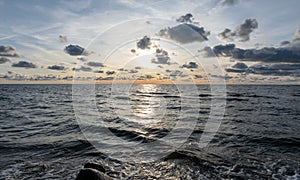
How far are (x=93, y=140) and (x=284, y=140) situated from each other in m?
12.0

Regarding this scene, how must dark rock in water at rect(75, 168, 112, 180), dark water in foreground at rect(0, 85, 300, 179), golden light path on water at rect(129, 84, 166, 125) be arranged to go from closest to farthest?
dark rock in water at rect(75, 168, 112, 180), dark water in foreground at rect(0, 85, 300, 179), golden light path on water at rect(129, 84, 166, 125)

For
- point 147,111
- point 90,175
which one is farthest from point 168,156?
point 147,111

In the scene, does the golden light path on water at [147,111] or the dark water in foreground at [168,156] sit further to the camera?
the golden light path on water at [147,111]

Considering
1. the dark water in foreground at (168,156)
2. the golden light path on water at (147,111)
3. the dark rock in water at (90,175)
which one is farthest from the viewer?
the golden light path on water at (147,111)

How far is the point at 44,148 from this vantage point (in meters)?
11.6

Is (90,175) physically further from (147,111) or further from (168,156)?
(147,111)

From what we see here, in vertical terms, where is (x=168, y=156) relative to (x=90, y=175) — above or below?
below

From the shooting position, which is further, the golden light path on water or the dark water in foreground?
the golden light path on water

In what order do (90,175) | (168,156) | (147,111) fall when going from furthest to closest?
(147,111) < (168,156) < (90,175)

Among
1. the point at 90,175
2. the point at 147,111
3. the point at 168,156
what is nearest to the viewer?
the point at 90,175

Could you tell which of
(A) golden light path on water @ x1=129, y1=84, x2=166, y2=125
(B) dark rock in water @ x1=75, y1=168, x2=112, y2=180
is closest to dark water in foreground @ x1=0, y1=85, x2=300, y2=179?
(B) dark rock in water @ x1=75, y1=168, x2=112, y2=180

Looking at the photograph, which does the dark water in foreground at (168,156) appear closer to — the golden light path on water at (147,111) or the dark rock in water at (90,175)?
the dark rock in water at (90,175)

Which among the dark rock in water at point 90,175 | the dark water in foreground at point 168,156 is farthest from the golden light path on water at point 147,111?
the dark rock in water at point 90,175

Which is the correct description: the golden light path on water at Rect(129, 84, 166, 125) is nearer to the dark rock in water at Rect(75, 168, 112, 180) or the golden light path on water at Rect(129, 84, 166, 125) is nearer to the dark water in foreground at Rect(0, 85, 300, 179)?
the dark water in foreground at Rect(0, 85, 300, 179)
